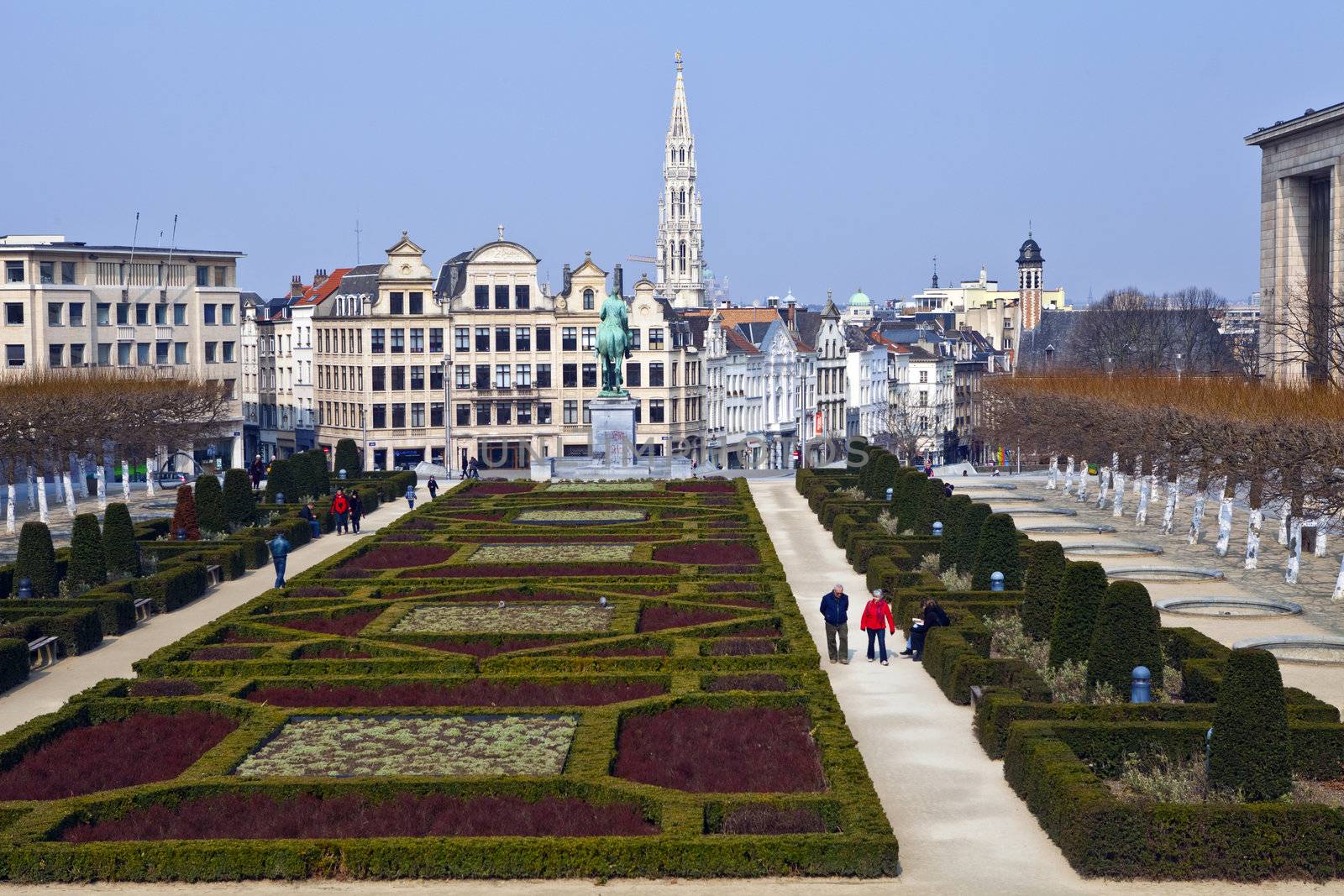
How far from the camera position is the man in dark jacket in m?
34.7

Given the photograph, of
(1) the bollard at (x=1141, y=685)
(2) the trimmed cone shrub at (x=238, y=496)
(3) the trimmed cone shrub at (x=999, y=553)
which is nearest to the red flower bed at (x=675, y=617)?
(3) the trimmed cone shrub at (x=999, y=553)

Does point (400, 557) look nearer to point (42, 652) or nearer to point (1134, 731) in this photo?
point (42, 652)

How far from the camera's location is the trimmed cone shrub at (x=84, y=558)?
44406 mm

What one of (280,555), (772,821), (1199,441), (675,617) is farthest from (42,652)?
(1199,441)

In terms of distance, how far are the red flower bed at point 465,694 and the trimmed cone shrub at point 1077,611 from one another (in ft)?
23.5

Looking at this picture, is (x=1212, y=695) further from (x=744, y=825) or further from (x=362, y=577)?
(x=362, y=577)

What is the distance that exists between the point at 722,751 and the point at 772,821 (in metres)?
4.26

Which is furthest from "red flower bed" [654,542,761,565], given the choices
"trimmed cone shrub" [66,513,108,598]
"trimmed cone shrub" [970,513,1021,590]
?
"trimmed cone shrub" [66,513,108,598]

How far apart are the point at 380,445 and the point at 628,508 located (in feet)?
168

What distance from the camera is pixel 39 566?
141 ft

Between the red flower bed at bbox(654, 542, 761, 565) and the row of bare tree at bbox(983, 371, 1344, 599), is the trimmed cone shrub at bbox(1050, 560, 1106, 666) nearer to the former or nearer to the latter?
the row of bare tree at bbox(983, 371, 1344, 599)

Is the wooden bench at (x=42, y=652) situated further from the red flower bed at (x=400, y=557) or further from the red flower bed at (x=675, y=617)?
the red flower bed at (x=675, y=617)

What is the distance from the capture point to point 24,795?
82.9ft

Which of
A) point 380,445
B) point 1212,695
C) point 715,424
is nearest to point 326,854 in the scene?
point 1212,695
